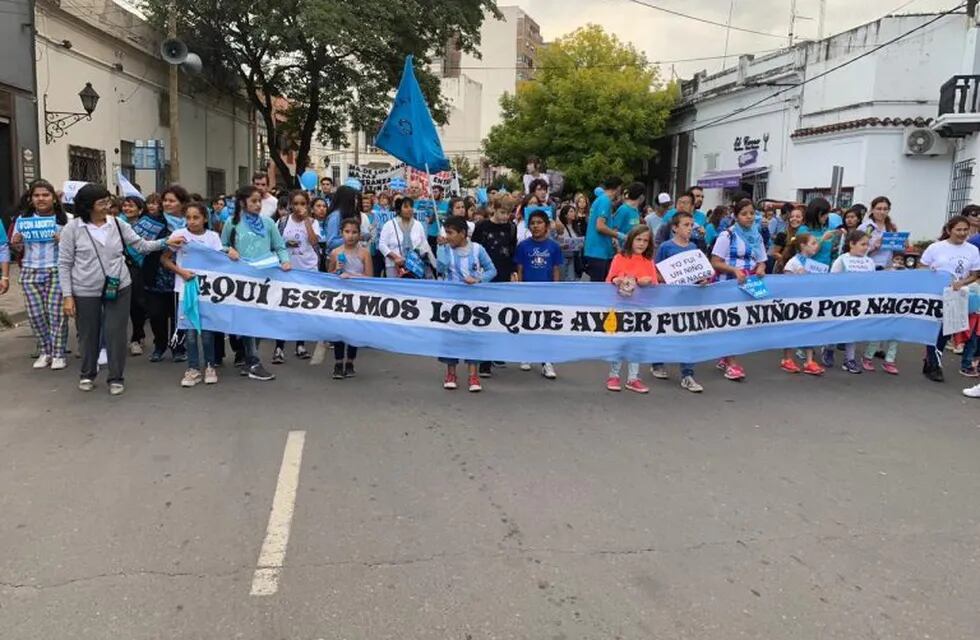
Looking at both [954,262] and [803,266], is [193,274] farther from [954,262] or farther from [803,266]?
[954,262]

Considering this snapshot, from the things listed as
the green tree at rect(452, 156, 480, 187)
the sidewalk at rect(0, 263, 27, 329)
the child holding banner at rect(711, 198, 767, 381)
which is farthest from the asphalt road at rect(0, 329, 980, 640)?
the green tree at rect(452, 156, 480, 187)

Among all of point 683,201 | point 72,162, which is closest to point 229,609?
point 683,201

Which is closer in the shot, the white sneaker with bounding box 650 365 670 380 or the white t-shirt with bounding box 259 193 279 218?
the white sneaker with bounding box 650 365 670 380

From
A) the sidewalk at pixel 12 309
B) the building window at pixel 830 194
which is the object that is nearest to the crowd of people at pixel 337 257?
the sidewalk at pixel 12 309

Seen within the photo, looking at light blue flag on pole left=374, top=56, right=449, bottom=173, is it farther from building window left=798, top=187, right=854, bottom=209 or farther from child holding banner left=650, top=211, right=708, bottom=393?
building window left=798, top=187, right=854, bottom=209

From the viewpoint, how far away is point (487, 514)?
166 inches

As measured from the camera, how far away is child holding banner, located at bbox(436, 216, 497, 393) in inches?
273

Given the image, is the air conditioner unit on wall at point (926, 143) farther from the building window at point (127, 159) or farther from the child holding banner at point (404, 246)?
the building window at point (127, 159)

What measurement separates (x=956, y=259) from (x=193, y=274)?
291 inches

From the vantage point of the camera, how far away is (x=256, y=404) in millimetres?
6332

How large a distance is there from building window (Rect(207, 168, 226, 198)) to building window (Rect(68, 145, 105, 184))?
8.50m

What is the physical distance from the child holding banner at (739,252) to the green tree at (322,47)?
1543 cm

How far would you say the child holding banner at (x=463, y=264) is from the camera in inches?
273

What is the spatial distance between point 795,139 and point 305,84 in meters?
15.6
